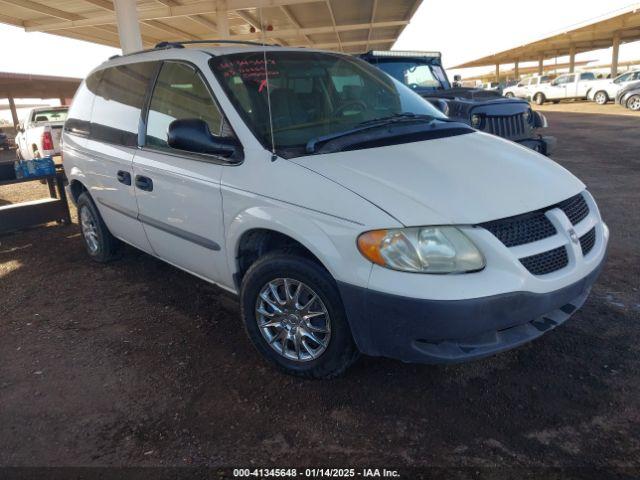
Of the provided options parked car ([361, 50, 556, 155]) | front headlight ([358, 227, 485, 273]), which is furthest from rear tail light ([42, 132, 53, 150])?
front headlight ([358, 227, 485, 273])

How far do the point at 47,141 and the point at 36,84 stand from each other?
18188 millimetres

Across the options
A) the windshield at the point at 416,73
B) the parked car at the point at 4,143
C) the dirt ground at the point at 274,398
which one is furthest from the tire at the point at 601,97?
the parked car at the point at 4,143

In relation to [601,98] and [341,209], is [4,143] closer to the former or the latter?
[341,209]

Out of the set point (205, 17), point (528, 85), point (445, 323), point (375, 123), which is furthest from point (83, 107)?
point (528, 85)

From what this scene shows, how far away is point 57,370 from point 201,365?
0.91 metres

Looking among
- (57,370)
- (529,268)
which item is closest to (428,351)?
(529,268)

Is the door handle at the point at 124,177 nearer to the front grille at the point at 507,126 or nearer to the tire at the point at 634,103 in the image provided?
the front grille at the point at 507,126

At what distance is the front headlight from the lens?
2.21 metres

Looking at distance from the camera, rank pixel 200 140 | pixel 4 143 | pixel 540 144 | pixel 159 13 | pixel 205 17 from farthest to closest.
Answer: pixel 4 143 → pixel 205 17 → pixel 159 13 → pixel 540 144 → pixel 200 140

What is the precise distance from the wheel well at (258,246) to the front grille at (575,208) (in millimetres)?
1414

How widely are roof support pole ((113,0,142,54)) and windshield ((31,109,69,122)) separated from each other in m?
2.80

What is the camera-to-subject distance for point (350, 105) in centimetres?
337

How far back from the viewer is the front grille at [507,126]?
7164 millimetres

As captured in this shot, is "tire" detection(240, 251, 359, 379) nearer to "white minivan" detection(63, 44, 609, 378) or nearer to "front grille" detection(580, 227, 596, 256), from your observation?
"white minivan" detection(63, 44, 609, 378)
